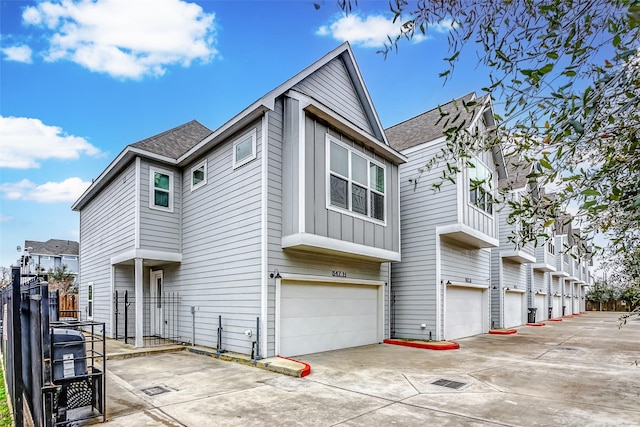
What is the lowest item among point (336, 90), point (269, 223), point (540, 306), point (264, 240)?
point (540, 306)

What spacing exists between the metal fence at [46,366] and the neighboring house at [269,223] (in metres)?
3.86

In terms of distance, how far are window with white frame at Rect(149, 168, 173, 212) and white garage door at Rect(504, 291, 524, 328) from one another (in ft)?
48.3

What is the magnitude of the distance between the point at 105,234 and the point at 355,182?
8876 mm

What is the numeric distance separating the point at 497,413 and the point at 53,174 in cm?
2547

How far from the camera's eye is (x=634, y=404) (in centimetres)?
550

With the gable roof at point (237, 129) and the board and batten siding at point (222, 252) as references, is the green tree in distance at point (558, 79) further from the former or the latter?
the board and batten siding at point (222, 252)

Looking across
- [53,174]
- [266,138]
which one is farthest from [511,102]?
[53,174]

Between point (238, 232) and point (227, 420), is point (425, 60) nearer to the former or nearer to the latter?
point (227, 420)

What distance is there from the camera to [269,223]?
8586 mm

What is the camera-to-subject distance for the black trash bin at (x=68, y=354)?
4395mm

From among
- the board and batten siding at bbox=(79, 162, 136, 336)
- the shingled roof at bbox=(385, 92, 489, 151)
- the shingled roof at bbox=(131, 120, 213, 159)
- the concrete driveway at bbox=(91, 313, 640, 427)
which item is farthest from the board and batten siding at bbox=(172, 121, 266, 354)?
the shingled roof at bbox=(385, 92, 489, 151)

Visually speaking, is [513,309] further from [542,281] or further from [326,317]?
[326,317]

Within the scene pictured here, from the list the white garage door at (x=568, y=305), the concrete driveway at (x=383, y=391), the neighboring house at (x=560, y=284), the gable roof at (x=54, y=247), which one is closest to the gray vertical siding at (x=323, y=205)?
the concrete driveway at (x=383, y=391)

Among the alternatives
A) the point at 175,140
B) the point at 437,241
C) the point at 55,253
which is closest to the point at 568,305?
the point at 437,241
